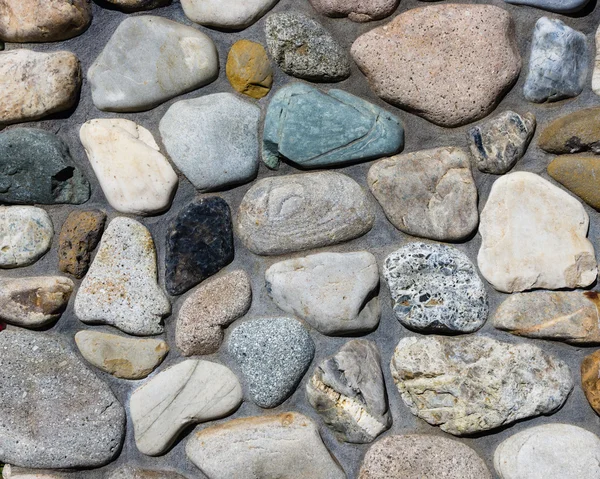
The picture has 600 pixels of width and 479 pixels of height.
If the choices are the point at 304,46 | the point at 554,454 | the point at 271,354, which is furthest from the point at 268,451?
the point at 304,46

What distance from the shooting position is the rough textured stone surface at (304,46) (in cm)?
104

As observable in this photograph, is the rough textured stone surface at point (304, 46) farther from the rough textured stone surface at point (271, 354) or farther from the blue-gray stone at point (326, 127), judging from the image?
the rough textured stone surface at point (271, 354)

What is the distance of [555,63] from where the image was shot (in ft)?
3.37

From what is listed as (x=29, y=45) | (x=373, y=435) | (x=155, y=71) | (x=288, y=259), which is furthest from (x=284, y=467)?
(x=29, y=45)

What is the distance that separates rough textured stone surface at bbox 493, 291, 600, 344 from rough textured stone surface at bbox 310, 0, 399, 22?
0.57m

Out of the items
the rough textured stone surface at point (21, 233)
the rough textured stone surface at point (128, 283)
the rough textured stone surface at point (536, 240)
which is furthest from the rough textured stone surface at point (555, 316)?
the rough textured stone surface at point (21, 233)

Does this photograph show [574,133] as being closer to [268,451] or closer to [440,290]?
[440,290]

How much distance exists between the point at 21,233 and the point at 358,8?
0.76 metres

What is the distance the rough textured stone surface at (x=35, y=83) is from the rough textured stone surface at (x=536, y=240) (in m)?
0.82

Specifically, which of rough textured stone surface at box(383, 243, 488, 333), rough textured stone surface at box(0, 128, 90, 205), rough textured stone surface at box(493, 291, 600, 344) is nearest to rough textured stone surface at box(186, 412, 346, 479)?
rough textured stone surface at box(383, 243, 488, 333)

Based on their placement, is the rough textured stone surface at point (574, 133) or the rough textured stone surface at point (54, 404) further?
the rough textured stone surface at point (54, 404)

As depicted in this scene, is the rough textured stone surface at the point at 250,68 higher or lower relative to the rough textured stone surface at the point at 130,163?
higher

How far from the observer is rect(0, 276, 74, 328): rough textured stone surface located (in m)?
1.12

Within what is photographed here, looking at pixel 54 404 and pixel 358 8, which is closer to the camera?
pixel 358 8
